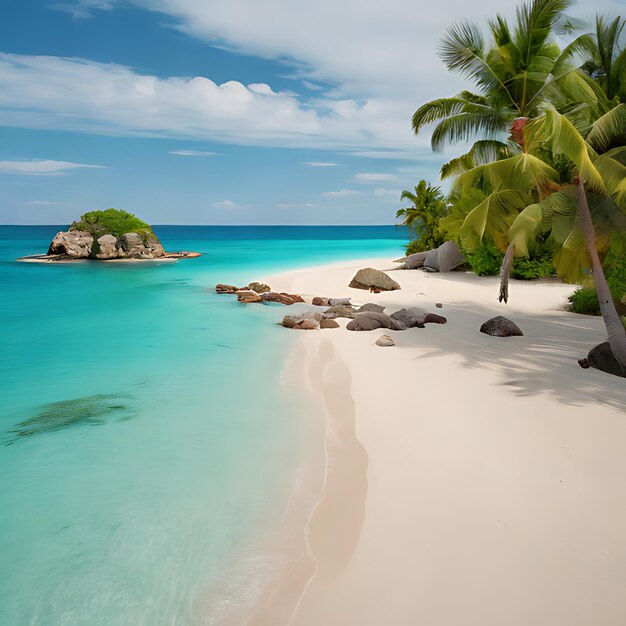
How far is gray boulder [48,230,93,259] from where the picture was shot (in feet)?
153

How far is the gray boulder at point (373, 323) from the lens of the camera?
13.9 metres

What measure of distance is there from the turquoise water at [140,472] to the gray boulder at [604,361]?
5.71m

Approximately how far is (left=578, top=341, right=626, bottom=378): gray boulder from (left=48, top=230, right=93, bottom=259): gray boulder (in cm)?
4535

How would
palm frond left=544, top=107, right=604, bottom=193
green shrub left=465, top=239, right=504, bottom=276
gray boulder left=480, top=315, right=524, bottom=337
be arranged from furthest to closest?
green shrub left=465, top=239, right=504, bottom=276, gray boulder left=480, top=315, right=524, bottom=337, palm frond left=544, top=107, right=604, bottom=193

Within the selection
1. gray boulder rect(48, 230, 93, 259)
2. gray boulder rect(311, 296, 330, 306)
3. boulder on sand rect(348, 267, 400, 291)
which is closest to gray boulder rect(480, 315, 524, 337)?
gray boulder rect(311, 296, 330, 306)

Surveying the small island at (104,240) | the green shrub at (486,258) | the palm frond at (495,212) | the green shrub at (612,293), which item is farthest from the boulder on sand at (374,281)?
the small island at (104,240)

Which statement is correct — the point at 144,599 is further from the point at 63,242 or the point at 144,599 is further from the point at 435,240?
the point at 63,242

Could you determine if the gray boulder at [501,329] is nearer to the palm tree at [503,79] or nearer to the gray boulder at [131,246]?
the palm tree at [503,79]

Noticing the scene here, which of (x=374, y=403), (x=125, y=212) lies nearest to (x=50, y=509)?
(x=374, y=403)

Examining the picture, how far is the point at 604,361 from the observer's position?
9.30m

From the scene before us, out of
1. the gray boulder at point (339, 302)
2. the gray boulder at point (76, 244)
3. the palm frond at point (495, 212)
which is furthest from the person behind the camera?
the gray boulder at point (76, 244)

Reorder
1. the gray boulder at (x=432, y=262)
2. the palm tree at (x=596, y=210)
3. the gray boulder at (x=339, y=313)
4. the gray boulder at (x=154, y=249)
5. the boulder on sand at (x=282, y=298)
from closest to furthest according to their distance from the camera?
the palm tree at (x=596, y=210) → the gray boulder at (x=339, y=313) → the boulder on sand at (x=282, y=298) → the gray boulder at (x=432, y=262) → the gray boulder at (x=154, y=249)

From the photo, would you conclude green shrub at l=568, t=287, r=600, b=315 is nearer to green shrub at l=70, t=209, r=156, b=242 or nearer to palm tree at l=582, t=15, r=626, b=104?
palm tree at l=582, t=15, r=626, b=104

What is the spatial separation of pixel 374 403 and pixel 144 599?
4732 mm
